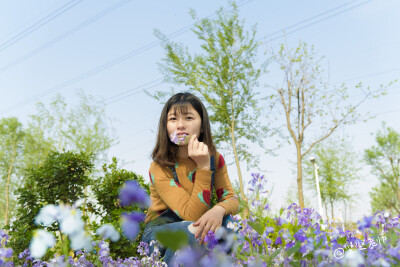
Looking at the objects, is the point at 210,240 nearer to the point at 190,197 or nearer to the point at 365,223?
the point at 190,197

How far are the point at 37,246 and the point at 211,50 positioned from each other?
48.1 ft

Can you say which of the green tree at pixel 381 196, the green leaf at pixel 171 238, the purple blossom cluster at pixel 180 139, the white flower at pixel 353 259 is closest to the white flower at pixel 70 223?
the green leaf at pixel 171 238

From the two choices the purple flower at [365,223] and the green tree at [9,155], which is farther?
the green tree at [9,155]

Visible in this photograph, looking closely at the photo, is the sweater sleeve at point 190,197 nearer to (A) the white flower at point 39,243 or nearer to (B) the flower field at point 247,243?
(B) the flower field at point 247,243

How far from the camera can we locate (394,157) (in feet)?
84.1

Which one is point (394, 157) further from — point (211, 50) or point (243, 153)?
point (211, 50)

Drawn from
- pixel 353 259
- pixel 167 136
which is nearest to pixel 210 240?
pixel 353 259

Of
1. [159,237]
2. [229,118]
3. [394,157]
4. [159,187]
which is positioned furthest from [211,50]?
[394,157]

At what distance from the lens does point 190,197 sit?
246cm

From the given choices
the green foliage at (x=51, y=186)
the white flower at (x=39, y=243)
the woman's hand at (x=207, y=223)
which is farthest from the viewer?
the green foliage at (x=51, y=186)

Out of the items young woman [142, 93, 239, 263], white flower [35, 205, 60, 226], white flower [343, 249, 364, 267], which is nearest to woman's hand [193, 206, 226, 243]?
young woman [142, 93, 239, 263]

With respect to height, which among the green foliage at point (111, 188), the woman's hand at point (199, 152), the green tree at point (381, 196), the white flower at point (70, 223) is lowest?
the green tree at point (381, 196)

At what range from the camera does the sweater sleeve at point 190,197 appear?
7.75 ft

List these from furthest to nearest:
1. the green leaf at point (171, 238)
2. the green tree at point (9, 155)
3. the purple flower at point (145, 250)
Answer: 1. the green tree at point (9, 155)
2. the purple flower at point (145, 250)
3. the green leaf at point (171, 238)
